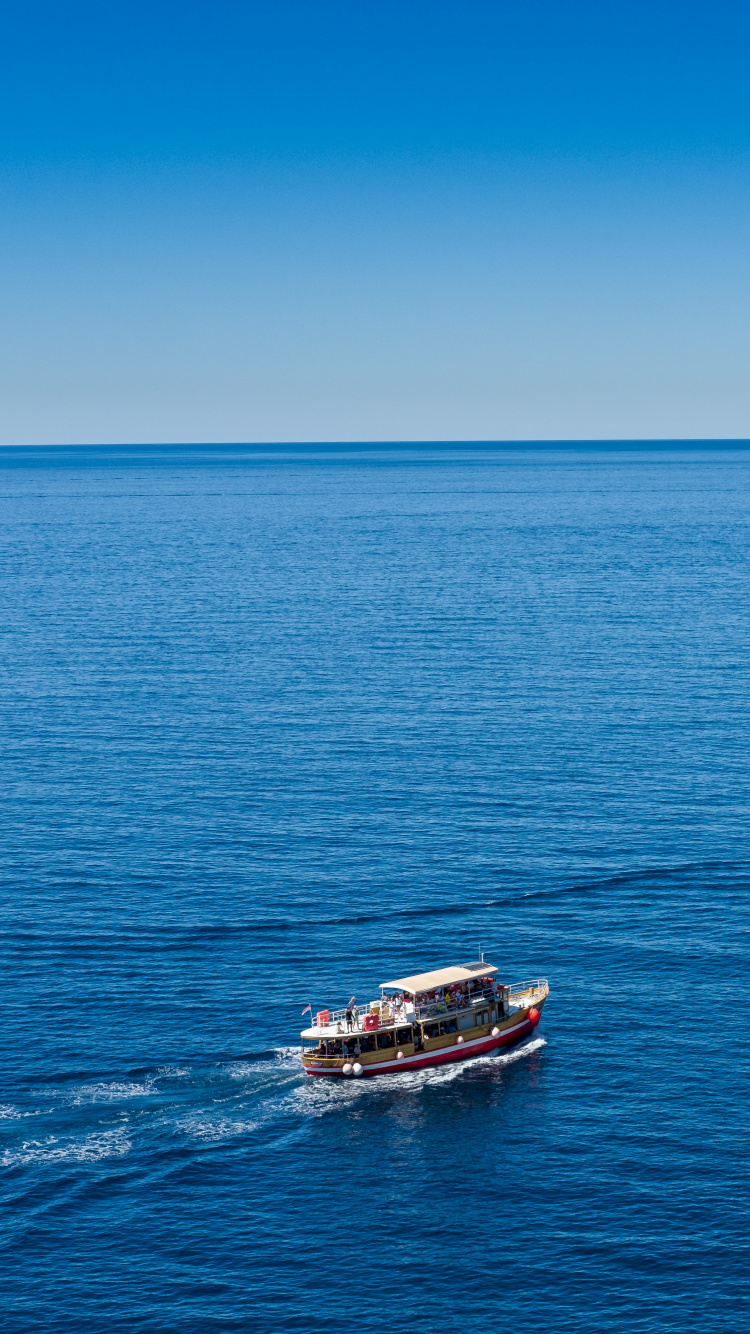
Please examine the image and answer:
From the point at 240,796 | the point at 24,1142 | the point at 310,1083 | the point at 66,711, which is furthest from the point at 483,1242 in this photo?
the point at 66,711

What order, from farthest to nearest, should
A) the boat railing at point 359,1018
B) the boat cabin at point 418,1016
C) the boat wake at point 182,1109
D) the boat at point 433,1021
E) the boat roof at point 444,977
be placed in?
the boat roof at point 444,977 → the boat at point 433,1021 → the boat cabin at point 418,1016 → the boat railing at point 359,1018 → the boat wake at point 182,1109

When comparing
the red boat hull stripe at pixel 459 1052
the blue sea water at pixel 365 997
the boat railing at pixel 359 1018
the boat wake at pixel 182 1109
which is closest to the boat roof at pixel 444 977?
the boat railing at pixel 359 1018

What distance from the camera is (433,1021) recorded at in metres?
98.4

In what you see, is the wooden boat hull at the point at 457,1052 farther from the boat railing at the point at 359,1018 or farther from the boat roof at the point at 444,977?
the boat roof at the point at 444,977

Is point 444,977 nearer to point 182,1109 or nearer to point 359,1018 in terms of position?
point 359,1018

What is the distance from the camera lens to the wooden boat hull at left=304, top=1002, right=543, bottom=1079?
98.0 metres

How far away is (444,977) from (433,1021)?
3.31 m

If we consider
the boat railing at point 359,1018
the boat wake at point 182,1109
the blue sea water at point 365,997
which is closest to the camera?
the blue sea water at point 365,997

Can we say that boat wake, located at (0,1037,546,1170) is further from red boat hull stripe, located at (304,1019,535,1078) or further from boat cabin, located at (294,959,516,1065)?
boat cabin, located at (294,959,516,1065)

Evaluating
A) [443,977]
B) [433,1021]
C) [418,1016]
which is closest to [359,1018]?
[418,1016]

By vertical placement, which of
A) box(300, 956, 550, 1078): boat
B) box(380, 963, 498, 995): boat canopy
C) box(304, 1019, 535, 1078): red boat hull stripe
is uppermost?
box(380, 963, 498, 995): boat canopy

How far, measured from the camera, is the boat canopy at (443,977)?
98062 millimetres

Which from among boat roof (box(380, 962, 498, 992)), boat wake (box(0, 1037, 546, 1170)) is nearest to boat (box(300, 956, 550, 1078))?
boat roof (box(380, 962, 498, 992))

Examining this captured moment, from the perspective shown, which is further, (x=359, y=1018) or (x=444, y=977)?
(x=444, y=977)
